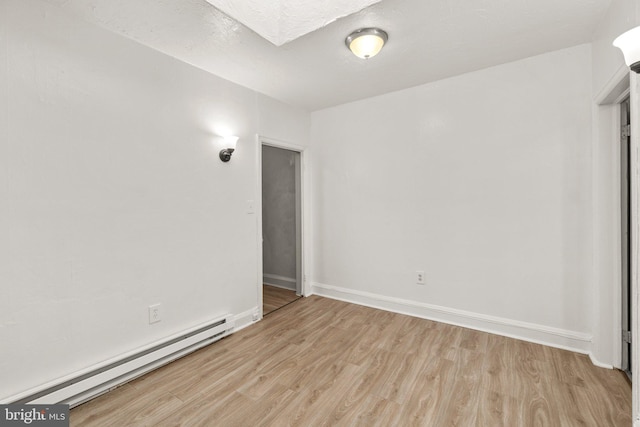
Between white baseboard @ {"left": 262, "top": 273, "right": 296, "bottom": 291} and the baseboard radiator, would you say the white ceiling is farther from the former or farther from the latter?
white baseboard @ {"left": 262, "top": 273, "right": 296, "bottom": 291}

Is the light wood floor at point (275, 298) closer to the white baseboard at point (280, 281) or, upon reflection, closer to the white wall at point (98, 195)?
the white baseboard at point (280, 281)

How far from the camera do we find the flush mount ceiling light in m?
2.03

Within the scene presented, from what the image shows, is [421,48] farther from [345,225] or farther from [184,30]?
[345,225]

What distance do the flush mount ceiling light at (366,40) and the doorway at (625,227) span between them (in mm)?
1814

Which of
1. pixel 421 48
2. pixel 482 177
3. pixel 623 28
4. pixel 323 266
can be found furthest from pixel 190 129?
pixel 623 28

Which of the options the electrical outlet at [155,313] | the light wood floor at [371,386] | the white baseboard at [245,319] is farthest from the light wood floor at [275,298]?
the electrical outlet at [155,313]

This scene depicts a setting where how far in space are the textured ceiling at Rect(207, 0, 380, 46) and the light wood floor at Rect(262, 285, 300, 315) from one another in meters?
2.81

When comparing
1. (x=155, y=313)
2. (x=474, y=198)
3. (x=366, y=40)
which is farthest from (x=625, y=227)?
(x=155, y=313)

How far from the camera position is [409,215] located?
3234 mm

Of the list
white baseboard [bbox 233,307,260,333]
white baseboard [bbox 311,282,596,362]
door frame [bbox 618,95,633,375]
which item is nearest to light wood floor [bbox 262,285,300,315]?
white baseboard [bbox 233,307,260,333]

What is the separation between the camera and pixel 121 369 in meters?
2.01

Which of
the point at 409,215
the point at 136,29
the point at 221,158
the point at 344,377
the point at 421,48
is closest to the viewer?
the point at 136,29

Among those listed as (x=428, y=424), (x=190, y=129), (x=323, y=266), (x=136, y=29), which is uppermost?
(x=136, y=29)

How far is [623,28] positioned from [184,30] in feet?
9.00
